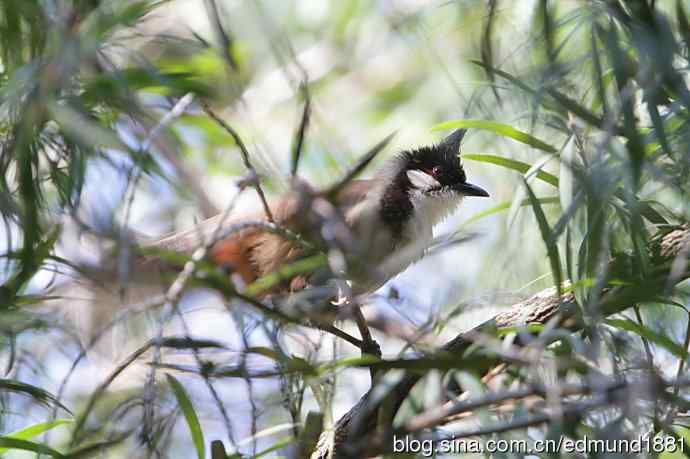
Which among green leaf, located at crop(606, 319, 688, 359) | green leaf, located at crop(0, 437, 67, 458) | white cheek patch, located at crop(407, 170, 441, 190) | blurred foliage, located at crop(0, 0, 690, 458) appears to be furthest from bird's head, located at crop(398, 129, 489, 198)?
green leaf, located at crop(0, 437, 67, 458)

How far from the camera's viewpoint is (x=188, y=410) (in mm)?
2008

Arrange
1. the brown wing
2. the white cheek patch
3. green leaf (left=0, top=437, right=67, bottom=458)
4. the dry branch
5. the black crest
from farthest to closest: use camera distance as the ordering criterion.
Answer: the white cheek patch
the black crest
the brown wing
green leaf (left=0, top=437, right=67, bottom=458)
the dry branch

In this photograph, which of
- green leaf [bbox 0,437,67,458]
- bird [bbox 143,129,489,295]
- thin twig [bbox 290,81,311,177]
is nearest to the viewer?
thin twig [bbox 290,81,311,177]

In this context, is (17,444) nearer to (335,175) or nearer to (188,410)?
(188,410)

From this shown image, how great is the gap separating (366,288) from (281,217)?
0.46 metres

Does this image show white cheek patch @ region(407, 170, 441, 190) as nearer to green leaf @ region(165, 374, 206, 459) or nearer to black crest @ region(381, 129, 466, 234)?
black crest @ region(381, 129, 466, 234)

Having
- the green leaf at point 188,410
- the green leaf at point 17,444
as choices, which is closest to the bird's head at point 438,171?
the green leaf at point 188,410

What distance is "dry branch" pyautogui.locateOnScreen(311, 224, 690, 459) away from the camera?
1.93 metres

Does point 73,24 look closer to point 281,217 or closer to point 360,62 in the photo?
point 281,217

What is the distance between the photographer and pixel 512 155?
2322mm

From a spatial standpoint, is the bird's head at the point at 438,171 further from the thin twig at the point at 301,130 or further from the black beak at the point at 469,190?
the thin twig at the point at 301,130

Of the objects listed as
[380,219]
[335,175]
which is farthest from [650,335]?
[380,219]

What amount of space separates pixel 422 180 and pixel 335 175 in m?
1.59

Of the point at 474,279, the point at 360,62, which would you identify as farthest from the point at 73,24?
the point at 360,62
